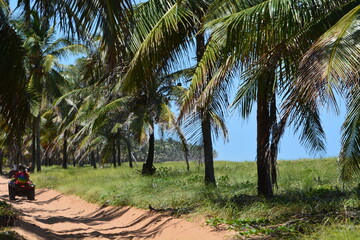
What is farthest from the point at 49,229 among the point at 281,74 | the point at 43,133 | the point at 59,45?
the point at 43,133

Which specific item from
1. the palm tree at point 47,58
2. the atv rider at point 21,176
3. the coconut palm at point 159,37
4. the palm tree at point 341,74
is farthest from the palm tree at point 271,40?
the palm tree at point 47,58

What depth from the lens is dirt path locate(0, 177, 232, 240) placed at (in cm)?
800

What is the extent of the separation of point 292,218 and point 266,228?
548mm

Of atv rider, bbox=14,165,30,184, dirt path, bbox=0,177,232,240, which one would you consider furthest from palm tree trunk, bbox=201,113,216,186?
atv rider, bbox=14,165,30,184

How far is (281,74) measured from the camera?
6785 mm

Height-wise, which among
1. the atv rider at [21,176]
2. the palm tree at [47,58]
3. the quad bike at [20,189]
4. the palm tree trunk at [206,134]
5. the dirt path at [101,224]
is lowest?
the dirt path at [101,224]

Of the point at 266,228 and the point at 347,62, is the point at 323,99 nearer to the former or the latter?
the point at 347,62

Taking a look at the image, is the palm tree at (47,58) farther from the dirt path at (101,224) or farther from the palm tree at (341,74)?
the palm tree at (341,74)

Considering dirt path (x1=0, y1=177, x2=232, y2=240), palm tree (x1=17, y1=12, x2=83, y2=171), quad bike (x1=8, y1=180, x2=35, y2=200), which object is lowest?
dirt path (x1=0, y1=177, x2=232, y2=240)

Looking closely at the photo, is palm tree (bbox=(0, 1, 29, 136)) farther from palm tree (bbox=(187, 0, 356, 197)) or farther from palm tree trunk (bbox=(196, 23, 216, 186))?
palm tree trunk (bbox=(196, 23, 216, 186))

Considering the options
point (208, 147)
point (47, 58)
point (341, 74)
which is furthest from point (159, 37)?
point (47, 58)

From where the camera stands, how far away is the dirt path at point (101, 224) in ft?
26.2

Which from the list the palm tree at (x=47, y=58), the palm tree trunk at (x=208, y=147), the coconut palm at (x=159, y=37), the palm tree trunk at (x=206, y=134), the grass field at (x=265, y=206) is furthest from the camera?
the palm tree at (x=47, y=58)

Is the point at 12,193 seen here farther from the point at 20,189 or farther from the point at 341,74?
the point at 341,74
